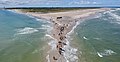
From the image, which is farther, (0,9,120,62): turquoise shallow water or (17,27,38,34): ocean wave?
(17,27,38,34): ocean wave

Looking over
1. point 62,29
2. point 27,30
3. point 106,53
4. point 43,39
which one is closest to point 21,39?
point 43,39

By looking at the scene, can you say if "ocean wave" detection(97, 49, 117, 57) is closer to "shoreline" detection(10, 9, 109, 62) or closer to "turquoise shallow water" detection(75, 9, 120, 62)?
"turquoise shallow water" detection(75, 9, 120, 62)

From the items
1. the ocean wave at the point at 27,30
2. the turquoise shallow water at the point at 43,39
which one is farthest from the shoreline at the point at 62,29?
the ocean wave at the point at 27,30

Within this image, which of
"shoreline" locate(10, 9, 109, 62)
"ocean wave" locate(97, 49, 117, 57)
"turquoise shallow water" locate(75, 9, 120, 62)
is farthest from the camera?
"ocean wave" locate(97, 49, 117, 57)

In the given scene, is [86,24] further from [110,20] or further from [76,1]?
[76,1]

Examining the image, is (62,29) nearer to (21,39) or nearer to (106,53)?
(21,39)

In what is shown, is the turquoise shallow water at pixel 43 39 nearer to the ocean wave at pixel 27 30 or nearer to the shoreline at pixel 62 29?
the ocean wave at pixel 27 30

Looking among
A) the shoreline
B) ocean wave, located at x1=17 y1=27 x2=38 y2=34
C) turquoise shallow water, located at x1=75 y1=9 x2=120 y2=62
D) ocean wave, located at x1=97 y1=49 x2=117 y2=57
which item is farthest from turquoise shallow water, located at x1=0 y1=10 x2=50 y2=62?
ocean wave, located at x1=97 y1=49 x2=117 y2=57
